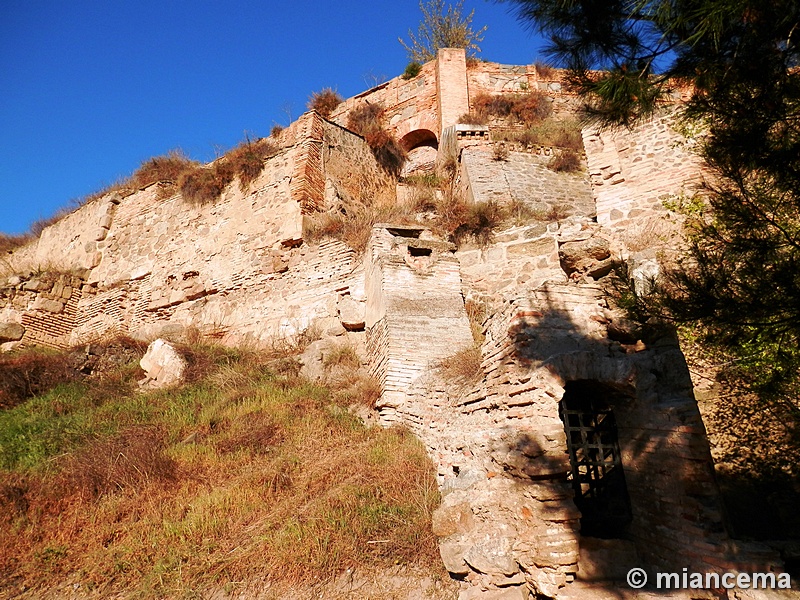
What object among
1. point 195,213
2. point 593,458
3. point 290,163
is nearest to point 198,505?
point 593,458

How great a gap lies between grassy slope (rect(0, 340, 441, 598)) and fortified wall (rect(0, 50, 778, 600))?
23.7 inches

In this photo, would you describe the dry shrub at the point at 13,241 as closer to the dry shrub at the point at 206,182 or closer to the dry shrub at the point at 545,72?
the dry shrub at the point at 206,182

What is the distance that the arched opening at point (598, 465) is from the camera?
16.1 feet

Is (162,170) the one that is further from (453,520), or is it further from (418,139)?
(453,520)

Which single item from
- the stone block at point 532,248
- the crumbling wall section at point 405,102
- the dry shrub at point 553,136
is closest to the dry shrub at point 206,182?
the crumbling wall section at point 405,102

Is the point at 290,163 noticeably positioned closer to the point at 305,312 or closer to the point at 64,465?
the point at 305,312

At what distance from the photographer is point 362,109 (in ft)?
58.0

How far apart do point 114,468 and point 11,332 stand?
9342mm

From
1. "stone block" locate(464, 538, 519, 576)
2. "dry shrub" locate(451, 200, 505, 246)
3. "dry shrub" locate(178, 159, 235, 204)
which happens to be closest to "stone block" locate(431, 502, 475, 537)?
"stone block" locate(464, 538, 519, 576)

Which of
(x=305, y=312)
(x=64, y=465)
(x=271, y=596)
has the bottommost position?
(x=271, y=596)

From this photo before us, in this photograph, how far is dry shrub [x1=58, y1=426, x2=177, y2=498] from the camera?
18.3ft

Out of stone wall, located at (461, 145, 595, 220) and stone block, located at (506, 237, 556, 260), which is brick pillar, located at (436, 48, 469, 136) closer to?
stone wall, located at (461, 145, 595, 220)

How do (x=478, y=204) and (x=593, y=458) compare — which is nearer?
(x=593, y=458)

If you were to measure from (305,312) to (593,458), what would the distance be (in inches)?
249
